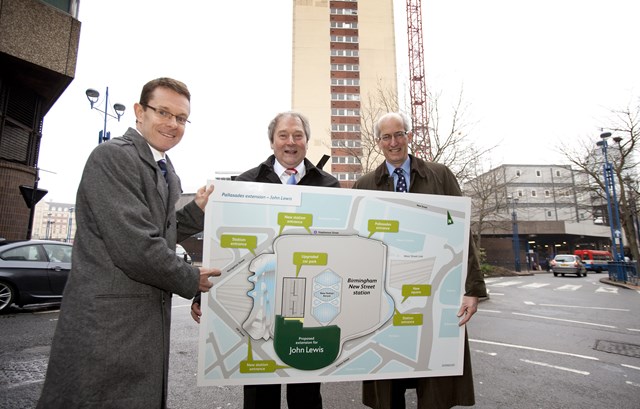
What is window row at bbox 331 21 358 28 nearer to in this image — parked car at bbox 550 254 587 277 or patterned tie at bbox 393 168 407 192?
parked car at bbox 550 254 587 277

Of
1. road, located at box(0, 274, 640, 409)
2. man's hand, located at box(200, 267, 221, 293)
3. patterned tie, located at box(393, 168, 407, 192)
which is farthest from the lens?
road, located at box(0, 274, 640, 409)

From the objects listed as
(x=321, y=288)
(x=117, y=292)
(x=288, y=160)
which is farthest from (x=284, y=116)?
(x=117, y=292)

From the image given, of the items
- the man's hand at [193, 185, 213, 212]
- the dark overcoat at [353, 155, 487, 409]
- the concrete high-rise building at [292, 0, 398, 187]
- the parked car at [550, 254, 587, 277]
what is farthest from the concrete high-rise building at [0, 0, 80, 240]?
the concrete high-rise building at [292, 0, 398, 187]

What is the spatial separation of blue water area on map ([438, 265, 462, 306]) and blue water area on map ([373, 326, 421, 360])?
0.84ft

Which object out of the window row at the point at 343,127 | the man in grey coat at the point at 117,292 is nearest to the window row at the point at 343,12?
the window row at the point at 343,127

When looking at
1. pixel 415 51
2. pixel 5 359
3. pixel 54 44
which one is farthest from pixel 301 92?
pixel 5 359

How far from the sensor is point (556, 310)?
10570mm

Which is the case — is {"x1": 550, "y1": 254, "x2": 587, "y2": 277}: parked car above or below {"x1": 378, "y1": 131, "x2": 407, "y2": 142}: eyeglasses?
below

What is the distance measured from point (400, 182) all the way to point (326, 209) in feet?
3.25

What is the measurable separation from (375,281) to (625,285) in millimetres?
24238

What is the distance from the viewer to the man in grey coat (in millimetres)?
1437

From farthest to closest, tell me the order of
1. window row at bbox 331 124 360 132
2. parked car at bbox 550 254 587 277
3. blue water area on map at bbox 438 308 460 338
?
window row at bbox 331 124 360 132, parked car at bbox 550 254 587 277, blue water area on map at bbox 438 308 460 338

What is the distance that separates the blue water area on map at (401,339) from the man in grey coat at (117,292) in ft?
3.42

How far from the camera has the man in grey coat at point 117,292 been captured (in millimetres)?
1437
